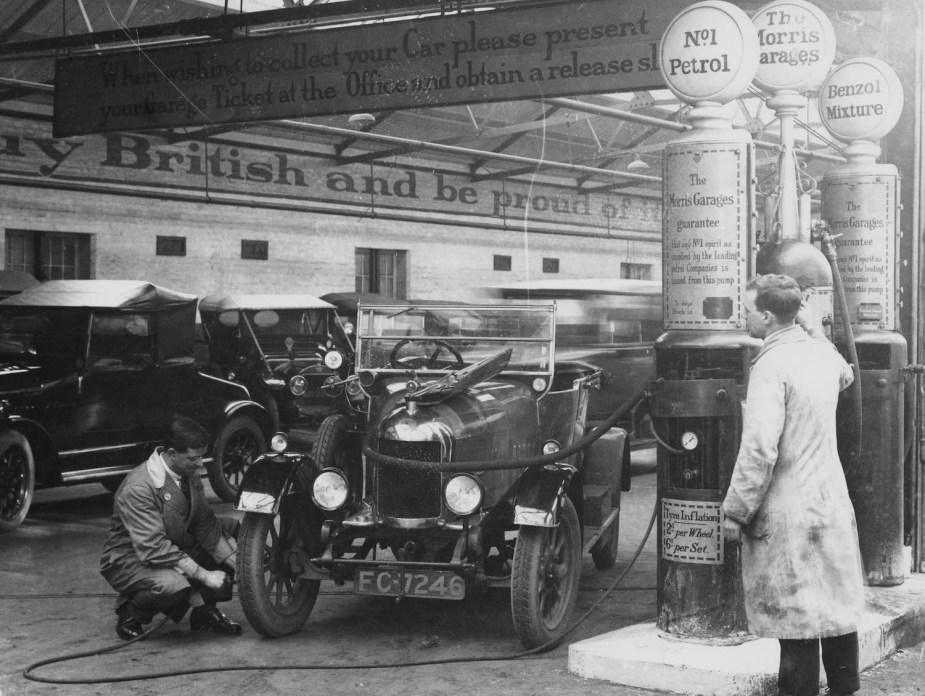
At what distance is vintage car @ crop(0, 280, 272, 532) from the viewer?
9469 mm

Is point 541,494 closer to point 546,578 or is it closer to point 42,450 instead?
point 546,578

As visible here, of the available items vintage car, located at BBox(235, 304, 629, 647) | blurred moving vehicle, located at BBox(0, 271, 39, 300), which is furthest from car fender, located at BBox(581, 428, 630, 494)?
blurred moving vehicle, located at BBox(0, 271, 39, 300)

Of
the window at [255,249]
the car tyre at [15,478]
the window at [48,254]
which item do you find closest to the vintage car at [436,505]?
the car tyre at [15,478]

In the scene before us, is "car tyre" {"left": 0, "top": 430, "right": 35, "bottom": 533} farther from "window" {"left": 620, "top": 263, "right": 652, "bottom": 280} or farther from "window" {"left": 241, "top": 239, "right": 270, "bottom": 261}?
"window" {"left": 620, "top": 263, "right": 652, "bottom": 280}

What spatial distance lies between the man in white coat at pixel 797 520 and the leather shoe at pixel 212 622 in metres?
2.95

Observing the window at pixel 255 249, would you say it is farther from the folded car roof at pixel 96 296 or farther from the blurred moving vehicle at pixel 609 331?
the folded car roof at pixel 96 296

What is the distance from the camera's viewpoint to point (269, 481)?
5.96 m

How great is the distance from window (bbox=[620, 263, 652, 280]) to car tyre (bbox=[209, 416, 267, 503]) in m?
14.0

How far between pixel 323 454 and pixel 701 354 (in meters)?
2.41

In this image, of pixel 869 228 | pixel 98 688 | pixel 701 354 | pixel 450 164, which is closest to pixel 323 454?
pixel 98 688

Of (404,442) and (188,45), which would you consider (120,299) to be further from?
(404,442)

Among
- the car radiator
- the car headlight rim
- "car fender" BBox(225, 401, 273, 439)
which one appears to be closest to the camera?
the car radiator

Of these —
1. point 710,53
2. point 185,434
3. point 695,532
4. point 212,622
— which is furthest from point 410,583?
point 710,53

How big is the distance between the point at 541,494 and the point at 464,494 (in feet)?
1.33
